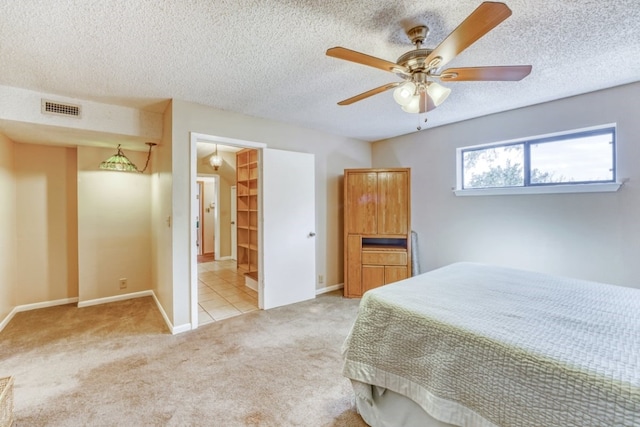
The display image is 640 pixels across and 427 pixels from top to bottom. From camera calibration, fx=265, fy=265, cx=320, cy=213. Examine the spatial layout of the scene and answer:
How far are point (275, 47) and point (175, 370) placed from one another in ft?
8.38

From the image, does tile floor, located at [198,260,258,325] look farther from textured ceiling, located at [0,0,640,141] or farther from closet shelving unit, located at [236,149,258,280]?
textured ceiling, located at [0,0,640,141]

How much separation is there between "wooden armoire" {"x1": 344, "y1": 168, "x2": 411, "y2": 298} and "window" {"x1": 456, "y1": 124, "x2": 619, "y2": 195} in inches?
32.4

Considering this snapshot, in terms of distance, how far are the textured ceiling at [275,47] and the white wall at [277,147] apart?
26cm

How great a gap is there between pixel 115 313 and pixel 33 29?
294 centimetres

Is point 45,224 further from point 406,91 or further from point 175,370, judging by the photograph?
point 406,91

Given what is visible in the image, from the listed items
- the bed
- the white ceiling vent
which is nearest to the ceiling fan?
the bed

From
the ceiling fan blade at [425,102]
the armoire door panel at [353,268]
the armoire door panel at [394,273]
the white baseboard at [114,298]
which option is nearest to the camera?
the ceiling fan blade at [425,102]

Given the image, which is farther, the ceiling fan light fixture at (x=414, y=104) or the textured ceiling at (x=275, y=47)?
the ceiling fan light fixture at (x=414, y=104)

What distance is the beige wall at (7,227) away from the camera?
2.82 meters

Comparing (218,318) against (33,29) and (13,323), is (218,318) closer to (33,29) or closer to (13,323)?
(13,323)

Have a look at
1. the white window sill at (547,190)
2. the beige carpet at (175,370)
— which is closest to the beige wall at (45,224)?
the beige carpet at (175,370)

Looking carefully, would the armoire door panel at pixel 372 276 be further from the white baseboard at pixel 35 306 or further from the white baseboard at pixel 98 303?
the white baseboard at pixel 35 306

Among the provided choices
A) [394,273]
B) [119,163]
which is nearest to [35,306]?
[119,163]

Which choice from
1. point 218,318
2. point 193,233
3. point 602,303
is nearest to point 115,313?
point 218,318
